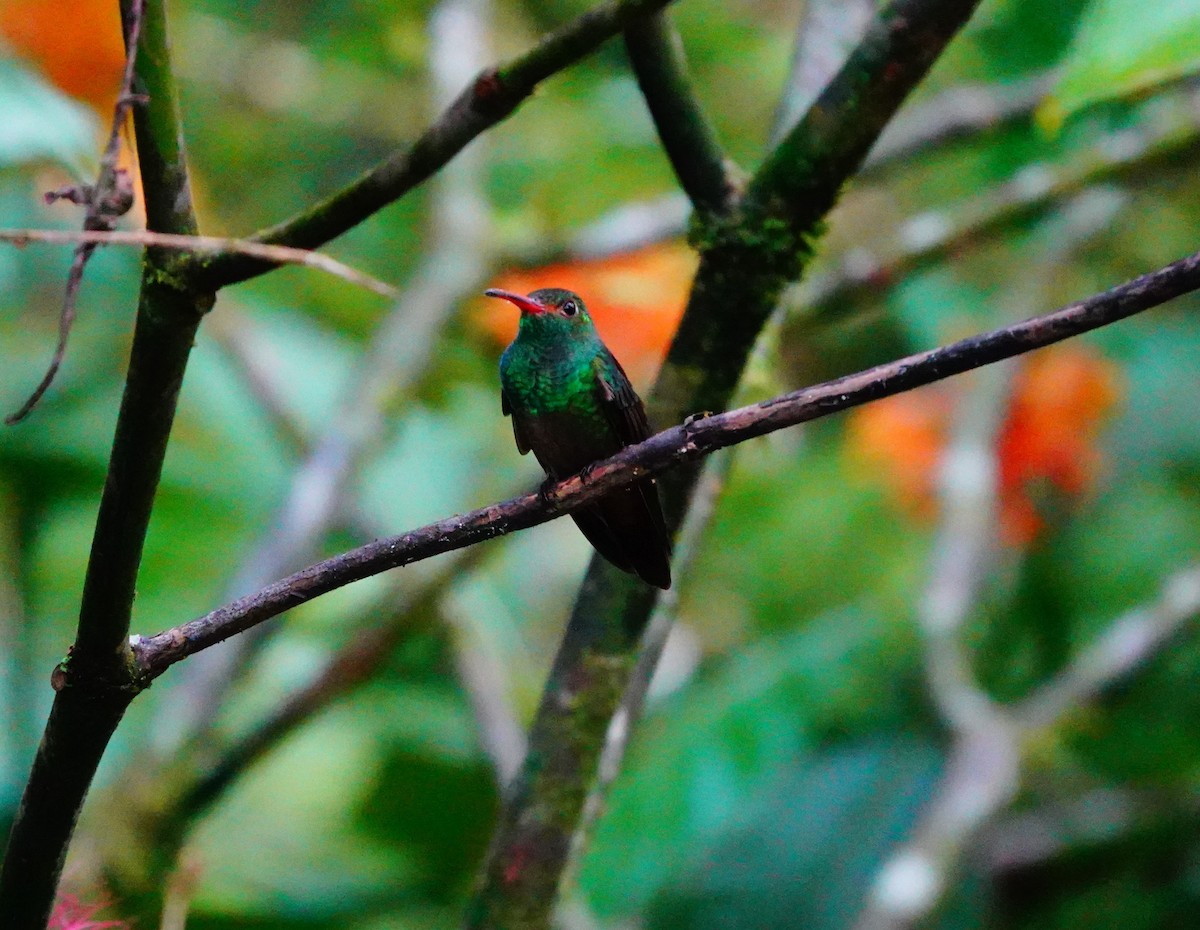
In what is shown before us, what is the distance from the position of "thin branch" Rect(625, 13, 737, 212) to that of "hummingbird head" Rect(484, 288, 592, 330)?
2.44 feet

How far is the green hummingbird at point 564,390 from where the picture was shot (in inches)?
100

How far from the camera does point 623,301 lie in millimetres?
4691

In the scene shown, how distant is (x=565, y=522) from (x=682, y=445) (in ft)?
16.1

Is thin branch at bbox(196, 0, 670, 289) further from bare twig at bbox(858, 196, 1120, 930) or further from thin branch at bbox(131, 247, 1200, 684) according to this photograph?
bare twig at bbox(858, 196, 1120, 930)

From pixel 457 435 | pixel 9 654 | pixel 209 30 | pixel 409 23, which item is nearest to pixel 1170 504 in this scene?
pixel 457 435

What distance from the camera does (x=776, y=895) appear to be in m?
4.53

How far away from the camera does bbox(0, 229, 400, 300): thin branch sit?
1215mm

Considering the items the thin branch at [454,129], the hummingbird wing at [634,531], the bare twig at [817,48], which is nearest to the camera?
the thin branch at [454,129]

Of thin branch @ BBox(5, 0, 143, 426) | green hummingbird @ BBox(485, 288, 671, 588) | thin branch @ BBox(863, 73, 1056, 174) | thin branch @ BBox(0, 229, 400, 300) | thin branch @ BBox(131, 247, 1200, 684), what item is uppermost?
thin branch @ BBox(863, 73, 1056, 174)

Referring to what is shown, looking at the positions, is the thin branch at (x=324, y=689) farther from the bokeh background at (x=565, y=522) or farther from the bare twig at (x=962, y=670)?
the bare twig at (x=962, y=670)

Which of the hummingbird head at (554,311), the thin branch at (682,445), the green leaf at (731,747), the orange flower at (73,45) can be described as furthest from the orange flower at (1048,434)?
the thin branch at (682,445)

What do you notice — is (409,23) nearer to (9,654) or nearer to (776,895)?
(9,654)

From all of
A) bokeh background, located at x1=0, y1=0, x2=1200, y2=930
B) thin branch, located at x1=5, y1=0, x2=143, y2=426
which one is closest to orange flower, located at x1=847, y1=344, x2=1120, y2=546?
bokeh background, located at x1=0, y1=0, x2=1200, y2=930

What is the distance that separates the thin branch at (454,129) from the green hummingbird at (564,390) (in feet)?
2.88
